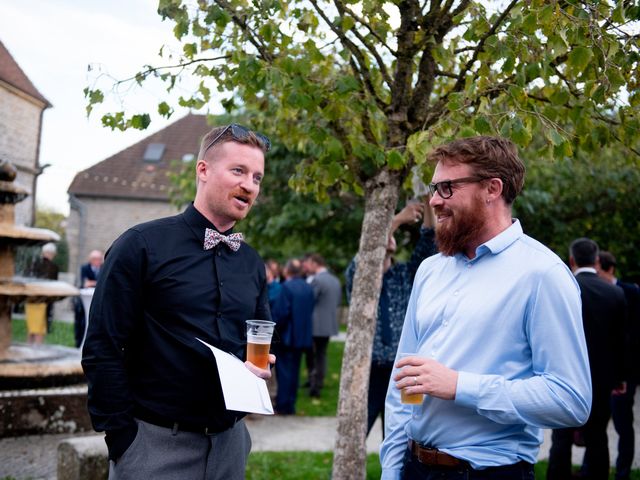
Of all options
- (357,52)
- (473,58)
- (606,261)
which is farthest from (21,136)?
(473,58)

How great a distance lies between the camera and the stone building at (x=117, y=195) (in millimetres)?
37344

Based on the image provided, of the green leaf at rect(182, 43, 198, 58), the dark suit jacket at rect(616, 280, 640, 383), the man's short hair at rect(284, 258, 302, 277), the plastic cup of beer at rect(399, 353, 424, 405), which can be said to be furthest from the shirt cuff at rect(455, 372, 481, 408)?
the man's short hair at rect(284, 258, 302, 277)

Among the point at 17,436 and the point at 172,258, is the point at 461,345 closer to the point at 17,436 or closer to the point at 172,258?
the point at 172,258

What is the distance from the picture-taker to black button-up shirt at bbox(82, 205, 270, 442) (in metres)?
2.82

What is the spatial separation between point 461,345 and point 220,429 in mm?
1135

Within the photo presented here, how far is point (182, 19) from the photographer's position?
15.3ft

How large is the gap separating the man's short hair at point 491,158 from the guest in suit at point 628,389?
484 centimetres

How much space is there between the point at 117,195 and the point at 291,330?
28390 millimetres

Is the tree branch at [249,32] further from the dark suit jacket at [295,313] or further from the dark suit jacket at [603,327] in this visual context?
the dark suit jacket at [295,313]

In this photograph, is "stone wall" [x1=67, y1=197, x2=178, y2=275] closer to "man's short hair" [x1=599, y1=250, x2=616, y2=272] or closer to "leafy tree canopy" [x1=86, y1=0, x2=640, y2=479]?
"man's short hair" [x1=599, y1=250, x2=616, y2=272]

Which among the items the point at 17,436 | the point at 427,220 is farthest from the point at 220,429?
the point at 17,436

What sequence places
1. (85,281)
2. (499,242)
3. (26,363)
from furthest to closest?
1. (85,281)
2. (26,363)
3. (499,242)

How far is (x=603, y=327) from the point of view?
657cm

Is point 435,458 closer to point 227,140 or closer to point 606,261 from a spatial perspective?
point 227,140
